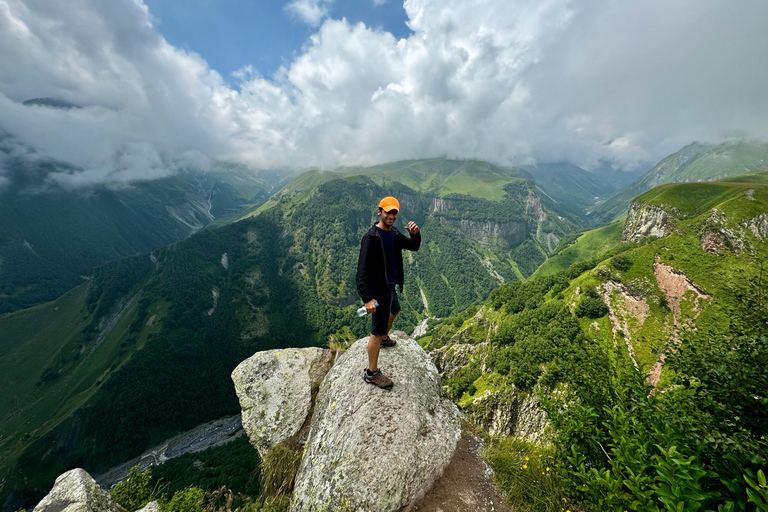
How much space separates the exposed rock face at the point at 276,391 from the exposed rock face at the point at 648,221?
374 ft

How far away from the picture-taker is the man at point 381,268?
7.88 m

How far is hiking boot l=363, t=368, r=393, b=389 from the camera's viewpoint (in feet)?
30.4

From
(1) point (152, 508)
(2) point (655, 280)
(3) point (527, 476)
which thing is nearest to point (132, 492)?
(1) point (152, 508)

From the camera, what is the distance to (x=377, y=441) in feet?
26.4

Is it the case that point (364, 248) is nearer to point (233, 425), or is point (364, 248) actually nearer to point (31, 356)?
point (233, 425)

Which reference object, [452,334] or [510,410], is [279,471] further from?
[452,334]

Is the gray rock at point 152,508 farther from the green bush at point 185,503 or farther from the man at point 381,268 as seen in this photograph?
the man at point 381,268

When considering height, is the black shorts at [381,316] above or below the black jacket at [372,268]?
below

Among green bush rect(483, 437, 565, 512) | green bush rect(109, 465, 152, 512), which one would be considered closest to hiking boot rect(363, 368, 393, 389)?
green bush rect(483, 437, 565, 512)

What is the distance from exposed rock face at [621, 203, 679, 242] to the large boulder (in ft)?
368

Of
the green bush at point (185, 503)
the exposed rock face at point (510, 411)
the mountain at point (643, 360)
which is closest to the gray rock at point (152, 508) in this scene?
the green bush at point (185, 503)

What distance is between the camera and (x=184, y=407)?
390 feet

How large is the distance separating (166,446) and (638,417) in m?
156

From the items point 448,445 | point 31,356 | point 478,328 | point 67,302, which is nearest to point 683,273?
point 478,328
